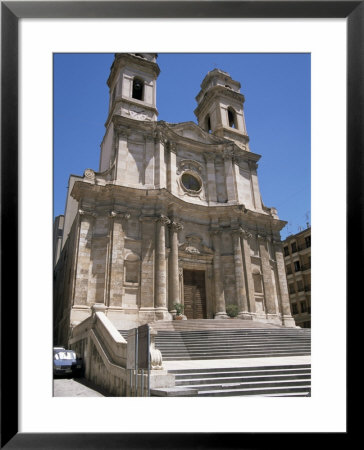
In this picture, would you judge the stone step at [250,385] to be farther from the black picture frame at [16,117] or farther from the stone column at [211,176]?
the stone column at [211,176]

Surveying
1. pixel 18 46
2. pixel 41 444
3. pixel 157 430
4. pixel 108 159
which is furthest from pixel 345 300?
pixel 108 159

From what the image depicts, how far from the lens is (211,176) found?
25.6m

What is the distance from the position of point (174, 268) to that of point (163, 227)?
2.56m

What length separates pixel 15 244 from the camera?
12.4ft

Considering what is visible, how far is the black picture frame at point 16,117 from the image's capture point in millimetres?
3416

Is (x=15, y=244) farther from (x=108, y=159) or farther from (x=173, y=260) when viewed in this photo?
(x=108, y=159)

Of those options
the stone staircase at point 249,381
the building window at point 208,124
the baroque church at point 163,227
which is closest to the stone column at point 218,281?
the baroque church at point 163,227

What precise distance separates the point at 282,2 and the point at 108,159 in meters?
20.5

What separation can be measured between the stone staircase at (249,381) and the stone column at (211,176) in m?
17.0

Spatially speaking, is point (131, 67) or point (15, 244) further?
point (131, 67)

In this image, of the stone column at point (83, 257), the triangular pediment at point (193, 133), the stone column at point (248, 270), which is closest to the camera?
the stone column at point (83, 257)

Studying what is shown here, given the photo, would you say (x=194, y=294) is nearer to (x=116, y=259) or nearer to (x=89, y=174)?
(x=116, y=259)

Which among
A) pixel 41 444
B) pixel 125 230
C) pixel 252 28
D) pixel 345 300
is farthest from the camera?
pixel 125 230

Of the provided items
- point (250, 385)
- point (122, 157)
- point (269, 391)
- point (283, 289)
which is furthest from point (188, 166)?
point (269, 391)
